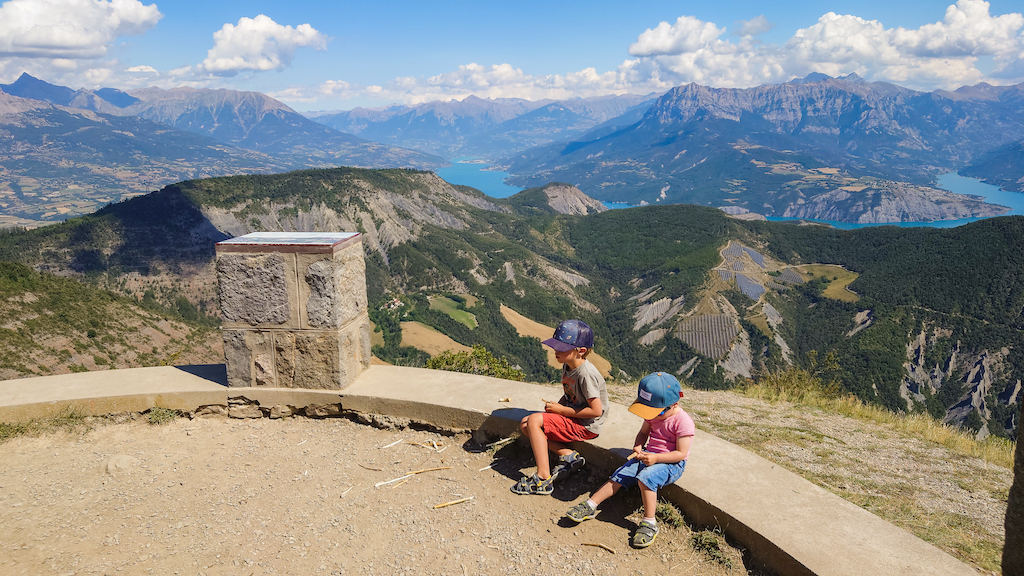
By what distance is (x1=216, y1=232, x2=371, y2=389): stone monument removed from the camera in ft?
21.7

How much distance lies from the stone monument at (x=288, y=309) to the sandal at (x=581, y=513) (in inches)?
143

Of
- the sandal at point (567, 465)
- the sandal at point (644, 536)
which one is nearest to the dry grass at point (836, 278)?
the sandal at point (567, 465)

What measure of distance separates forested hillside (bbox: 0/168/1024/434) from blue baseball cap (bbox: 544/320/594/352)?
7101 cm

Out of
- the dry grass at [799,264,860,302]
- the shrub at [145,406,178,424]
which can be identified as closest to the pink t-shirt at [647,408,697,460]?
the shrub at [145,406,178,424]

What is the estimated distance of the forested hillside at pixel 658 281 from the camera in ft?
268

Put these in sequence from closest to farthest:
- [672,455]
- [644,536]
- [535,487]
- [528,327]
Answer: [644,536]
[672,455]
[535,487]
[528,327]

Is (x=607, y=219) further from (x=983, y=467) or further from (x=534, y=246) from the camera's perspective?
(x=983, y=467)

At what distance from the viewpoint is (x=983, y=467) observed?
24.7 feet

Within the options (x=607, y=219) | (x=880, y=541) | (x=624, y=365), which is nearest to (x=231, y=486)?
(x=880, y=541)

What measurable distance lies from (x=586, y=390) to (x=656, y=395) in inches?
35.0

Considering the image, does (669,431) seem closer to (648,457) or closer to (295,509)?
(648,457)

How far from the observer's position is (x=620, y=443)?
5504 millimetres

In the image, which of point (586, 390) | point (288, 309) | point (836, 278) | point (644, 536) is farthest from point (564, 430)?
point (836, 278)

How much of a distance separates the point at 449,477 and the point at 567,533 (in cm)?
154
